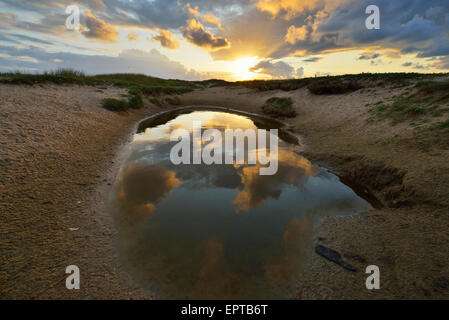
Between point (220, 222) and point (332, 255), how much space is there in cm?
361

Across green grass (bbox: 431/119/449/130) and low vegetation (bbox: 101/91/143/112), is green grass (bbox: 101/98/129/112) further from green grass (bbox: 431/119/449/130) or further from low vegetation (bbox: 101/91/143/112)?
green grass (bbox: 431/119/449/130)

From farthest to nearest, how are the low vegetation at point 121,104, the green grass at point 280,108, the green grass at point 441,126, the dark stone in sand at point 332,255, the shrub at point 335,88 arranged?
1. the green grass at point 280,108
2. the shrub at point 335,88
3. the low vegetation at point 121,104
4. the green grass at point 441,126
5. the dark stone in sand at point 332,255

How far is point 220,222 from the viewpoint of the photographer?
22.8 feet

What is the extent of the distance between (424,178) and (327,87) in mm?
26531

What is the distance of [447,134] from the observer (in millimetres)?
10047

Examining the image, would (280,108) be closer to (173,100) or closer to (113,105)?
(173,100)

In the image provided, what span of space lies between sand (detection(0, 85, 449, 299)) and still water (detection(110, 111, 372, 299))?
520mm

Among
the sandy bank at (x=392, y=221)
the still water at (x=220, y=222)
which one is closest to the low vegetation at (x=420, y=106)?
the sandy bank at (x=392, y=221)

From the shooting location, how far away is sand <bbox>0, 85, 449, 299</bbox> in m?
4.55

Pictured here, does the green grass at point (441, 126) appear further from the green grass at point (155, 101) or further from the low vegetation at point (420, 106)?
the green grass at point (155, 101)

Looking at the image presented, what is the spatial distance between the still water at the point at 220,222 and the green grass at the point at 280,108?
18491 mm

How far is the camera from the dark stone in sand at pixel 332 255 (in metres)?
5.18
